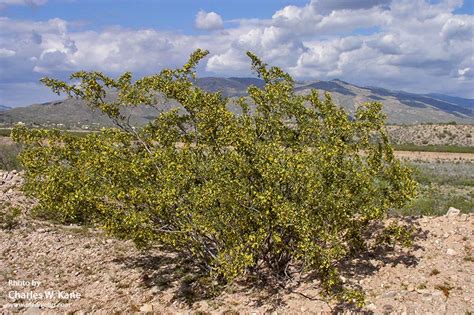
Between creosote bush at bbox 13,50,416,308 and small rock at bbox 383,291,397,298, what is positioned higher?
creosote bush at bbox 13,50,416,308

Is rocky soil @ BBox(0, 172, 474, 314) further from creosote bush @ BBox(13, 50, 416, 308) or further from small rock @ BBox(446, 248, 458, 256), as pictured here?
creosote bush @ BBox(13, 50, 416, 308)

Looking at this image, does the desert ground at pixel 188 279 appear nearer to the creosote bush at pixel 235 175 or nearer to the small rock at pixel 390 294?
the small rock at pixel 390 294

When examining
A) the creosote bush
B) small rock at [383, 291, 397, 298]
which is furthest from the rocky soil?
the creosote bush

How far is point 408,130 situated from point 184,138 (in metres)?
107

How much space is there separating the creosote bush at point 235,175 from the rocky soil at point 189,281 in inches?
42.6

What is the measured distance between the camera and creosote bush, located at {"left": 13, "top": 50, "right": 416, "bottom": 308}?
45.0 ft

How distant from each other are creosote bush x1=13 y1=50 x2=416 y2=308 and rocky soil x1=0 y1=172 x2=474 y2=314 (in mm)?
1081

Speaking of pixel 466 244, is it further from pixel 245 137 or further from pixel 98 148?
pixel 98 148

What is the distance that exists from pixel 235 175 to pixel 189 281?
6.32 meters

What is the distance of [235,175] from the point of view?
14.4 metres

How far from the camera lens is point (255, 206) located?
47.0ft

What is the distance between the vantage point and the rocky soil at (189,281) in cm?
1499

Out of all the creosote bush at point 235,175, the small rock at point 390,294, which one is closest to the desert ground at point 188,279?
the small rock at point 390,294

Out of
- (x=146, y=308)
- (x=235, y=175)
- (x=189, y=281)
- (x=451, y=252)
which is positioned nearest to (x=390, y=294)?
(x=451, y=252)
